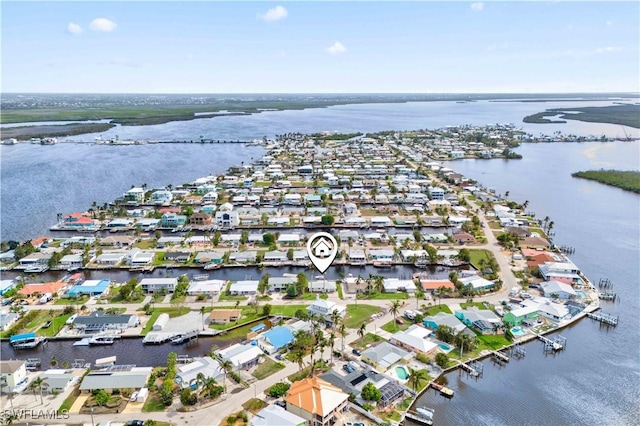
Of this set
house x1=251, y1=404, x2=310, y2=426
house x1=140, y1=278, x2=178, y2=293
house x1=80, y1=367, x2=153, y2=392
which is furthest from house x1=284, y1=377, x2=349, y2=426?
house x1=140, y1=278, x2=178, y2=293

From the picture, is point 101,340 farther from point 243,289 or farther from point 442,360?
point 442,360

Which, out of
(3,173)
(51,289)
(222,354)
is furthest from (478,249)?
(3,173)

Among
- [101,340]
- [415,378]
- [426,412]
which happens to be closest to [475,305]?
[415,378]

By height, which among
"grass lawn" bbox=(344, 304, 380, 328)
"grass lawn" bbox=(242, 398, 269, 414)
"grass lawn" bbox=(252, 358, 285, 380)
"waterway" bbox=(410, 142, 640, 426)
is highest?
"grass lawn" bbox=(344, 304, 380, 328)

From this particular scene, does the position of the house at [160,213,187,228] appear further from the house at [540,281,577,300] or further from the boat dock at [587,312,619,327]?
the boat dock at [587,312,619,327]

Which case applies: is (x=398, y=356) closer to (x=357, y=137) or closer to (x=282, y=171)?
(x=282, y=171)

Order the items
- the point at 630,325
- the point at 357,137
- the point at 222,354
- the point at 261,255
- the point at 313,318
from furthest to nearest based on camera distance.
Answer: the point at 357,137 → the point at 261,255 → the point at 630,325 → the point at 313,318 → the point at 222,354
